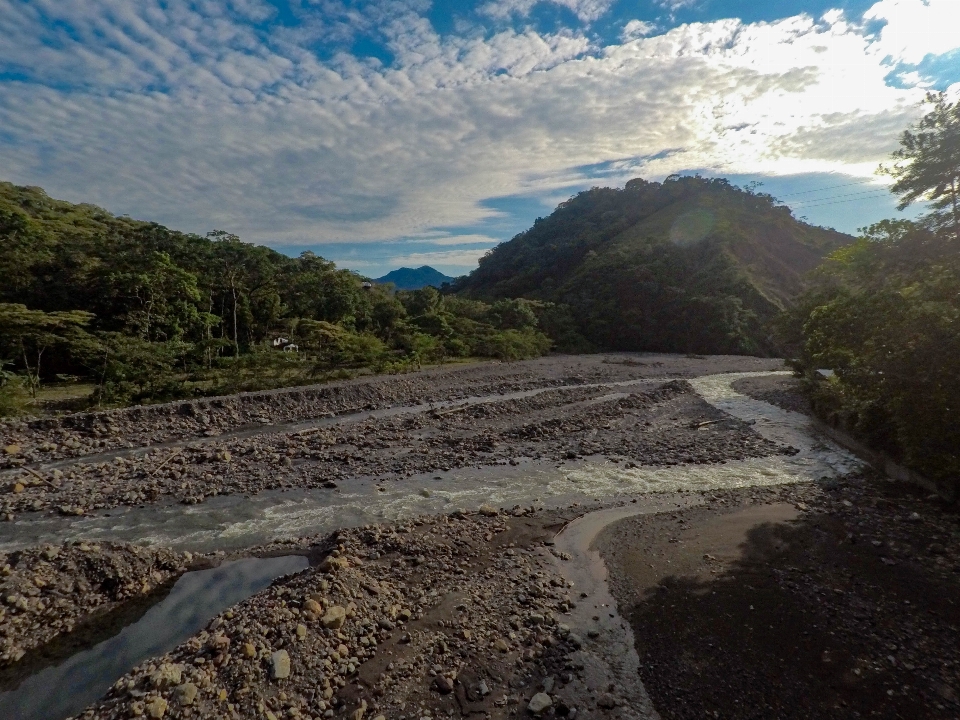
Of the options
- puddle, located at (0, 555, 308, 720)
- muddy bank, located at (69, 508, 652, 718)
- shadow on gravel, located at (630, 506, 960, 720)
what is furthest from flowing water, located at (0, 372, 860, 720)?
shadow on gravel, located at (630, 506, 960, 720)

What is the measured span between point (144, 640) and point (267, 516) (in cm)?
474

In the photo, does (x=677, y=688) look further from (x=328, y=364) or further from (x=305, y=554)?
(x=328, y=364)

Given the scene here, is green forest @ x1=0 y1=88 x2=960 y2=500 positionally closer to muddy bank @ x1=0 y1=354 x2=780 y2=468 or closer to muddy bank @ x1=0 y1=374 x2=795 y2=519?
muddy bank @ x1=0 y1=354 x2=780 y2=468


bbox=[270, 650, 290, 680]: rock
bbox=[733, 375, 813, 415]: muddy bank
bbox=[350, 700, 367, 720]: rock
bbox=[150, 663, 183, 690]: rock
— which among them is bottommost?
bbox=[350, 700, 367, 720]: rock

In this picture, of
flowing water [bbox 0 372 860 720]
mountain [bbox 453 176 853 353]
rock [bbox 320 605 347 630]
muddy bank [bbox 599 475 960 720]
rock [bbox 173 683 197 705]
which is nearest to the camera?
rock [bbox 173 683 197 705]

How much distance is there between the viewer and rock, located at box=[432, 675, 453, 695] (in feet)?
20.1

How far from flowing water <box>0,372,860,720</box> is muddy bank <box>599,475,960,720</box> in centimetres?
274

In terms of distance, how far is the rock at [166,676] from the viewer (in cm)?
571

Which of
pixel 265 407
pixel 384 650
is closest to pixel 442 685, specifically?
pixel 384 650

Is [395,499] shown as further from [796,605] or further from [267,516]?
[796,605]

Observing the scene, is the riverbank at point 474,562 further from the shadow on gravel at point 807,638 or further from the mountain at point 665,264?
the mountain at point 665,264

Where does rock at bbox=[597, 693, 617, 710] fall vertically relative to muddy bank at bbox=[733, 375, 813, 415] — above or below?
below

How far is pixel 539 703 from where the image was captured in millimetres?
5949

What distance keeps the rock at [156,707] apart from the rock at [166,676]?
0.76 feet
